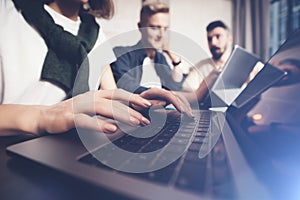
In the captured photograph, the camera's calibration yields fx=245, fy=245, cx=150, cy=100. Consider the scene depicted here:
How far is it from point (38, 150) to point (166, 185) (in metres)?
0.23

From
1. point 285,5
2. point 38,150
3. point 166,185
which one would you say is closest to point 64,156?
point 38,150

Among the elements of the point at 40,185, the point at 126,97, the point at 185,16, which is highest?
the point at 185,16

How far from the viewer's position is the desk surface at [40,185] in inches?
12.6

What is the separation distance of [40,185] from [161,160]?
171 mm

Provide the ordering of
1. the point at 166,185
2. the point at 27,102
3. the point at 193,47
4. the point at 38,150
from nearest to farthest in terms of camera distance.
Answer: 1. the point at 166,185
2. the point at 38,150
3. the point at 27,102
4. the point at 193,47

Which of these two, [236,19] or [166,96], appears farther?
Answer: [236,19]

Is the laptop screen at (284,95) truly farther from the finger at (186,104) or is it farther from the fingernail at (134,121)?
the fingernail at (134,121)

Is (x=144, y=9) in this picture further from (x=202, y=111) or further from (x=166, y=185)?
(x=166, y=185)

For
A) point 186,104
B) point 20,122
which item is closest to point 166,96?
point 186,104

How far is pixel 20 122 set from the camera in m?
0.51

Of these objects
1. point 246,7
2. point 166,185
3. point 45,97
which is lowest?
point 166,185

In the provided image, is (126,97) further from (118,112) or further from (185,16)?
(185,16)

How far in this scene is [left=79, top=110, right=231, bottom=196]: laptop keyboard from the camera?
0.31m

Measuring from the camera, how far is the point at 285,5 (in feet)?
2.46
